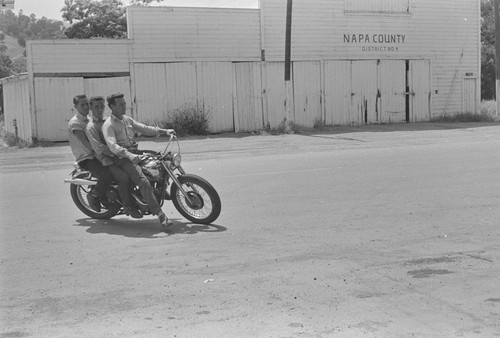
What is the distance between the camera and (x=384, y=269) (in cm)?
653

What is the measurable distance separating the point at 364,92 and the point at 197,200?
20871mm

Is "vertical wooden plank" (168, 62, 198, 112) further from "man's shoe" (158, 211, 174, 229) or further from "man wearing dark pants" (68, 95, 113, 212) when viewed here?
"man's shoe" (158, 211, 174, 229)

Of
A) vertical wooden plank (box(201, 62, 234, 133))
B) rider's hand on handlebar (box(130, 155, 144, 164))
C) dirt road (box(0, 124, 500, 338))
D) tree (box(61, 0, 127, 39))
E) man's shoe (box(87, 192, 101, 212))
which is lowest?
dirt road (box(0, 124, 500, 338))

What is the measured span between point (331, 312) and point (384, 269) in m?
1.33

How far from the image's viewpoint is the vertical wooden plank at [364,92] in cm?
2816

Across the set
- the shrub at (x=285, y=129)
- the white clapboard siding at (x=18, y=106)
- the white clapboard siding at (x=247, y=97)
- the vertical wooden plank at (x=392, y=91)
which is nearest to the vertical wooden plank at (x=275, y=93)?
the white clapboard siding at (x=247, y=97)

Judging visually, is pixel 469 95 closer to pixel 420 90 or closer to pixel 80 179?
pixel 420 90

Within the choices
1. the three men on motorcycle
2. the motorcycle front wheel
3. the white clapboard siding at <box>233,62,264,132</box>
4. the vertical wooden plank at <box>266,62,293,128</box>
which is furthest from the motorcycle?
the vertical wooden plank at <box>266,62,293,128</box>

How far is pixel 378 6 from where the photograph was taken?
28812 mm

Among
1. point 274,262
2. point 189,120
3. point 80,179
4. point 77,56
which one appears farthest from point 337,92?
point 274,262

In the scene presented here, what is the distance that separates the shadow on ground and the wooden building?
49.8 ft

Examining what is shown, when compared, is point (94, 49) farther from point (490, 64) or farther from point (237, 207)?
point (490, 64)

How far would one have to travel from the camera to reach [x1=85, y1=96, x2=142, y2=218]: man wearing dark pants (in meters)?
8.45

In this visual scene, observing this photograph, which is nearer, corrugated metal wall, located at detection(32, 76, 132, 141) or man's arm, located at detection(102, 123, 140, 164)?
man's arm, located at detection(102, 123, 140, 164)
